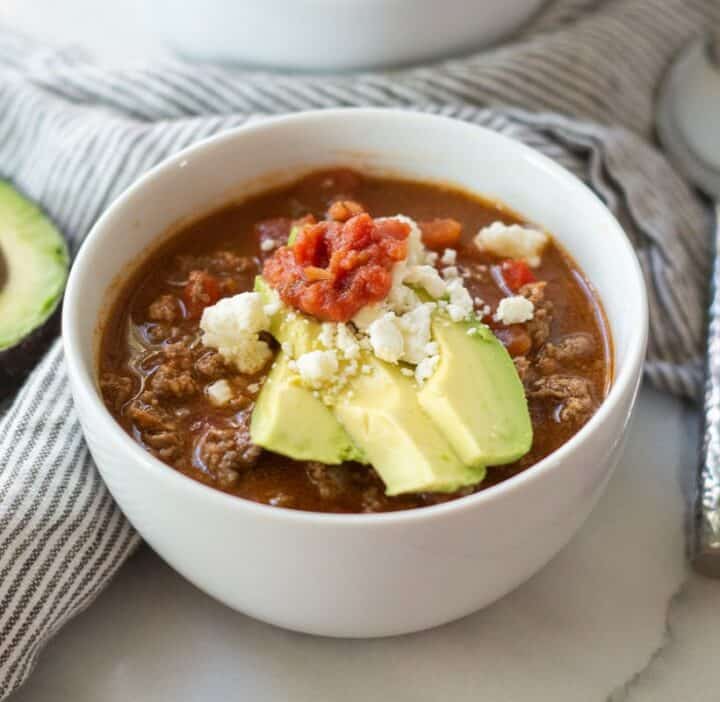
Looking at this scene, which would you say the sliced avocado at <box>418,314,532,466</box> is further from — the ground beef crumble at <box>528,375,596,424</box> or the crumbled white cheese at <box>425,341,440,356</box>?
the ground beef crumble at <box>528,375,596,424</box>

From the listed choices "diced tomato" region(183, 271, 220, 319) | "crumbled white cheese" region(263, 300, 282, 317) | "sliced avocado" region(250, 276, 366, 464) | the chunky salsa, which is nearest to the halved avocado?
the chunky salsa

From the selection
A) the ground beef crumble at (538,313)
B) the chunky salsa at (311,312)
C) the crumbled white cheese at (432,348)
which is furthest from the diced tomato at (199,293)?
the ground beef crumble at (538,313)

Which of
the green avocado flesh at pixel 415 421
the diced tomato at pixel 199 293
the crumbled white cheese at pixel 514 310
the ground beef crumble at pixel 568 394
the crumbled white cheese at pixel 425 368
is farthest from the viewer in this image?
the diced tomato at pixel 199 293

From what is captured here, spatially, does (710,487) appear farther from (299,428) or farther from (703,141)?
(703,141)

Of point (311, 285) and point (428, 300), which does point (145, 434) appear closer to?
point (311, 285)

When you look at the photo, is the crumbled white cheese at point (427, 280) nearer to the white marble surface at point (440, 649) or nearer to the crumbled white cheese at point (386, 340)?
the crumbled white cheese at point (386, 340)

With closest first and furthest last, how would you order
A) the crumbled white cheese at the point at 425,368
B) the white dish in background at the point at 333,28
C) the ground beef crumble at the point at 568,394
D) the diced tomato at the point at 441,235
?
1. the crumbled white cheese at the point at 425,368
2. the ground beef crumble at the point at 568,394
3. the diced tomato at the point at 441,235
4. the white dish in background at the point at 333,28

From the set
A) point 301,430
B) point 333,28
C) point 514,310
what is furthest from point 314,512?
point 333,28

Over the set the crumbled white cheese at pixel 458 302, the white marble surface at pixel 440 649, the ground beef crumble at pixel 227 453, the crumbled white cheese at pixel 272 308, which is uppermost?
the crumbled white cheese at pixel 458 302
